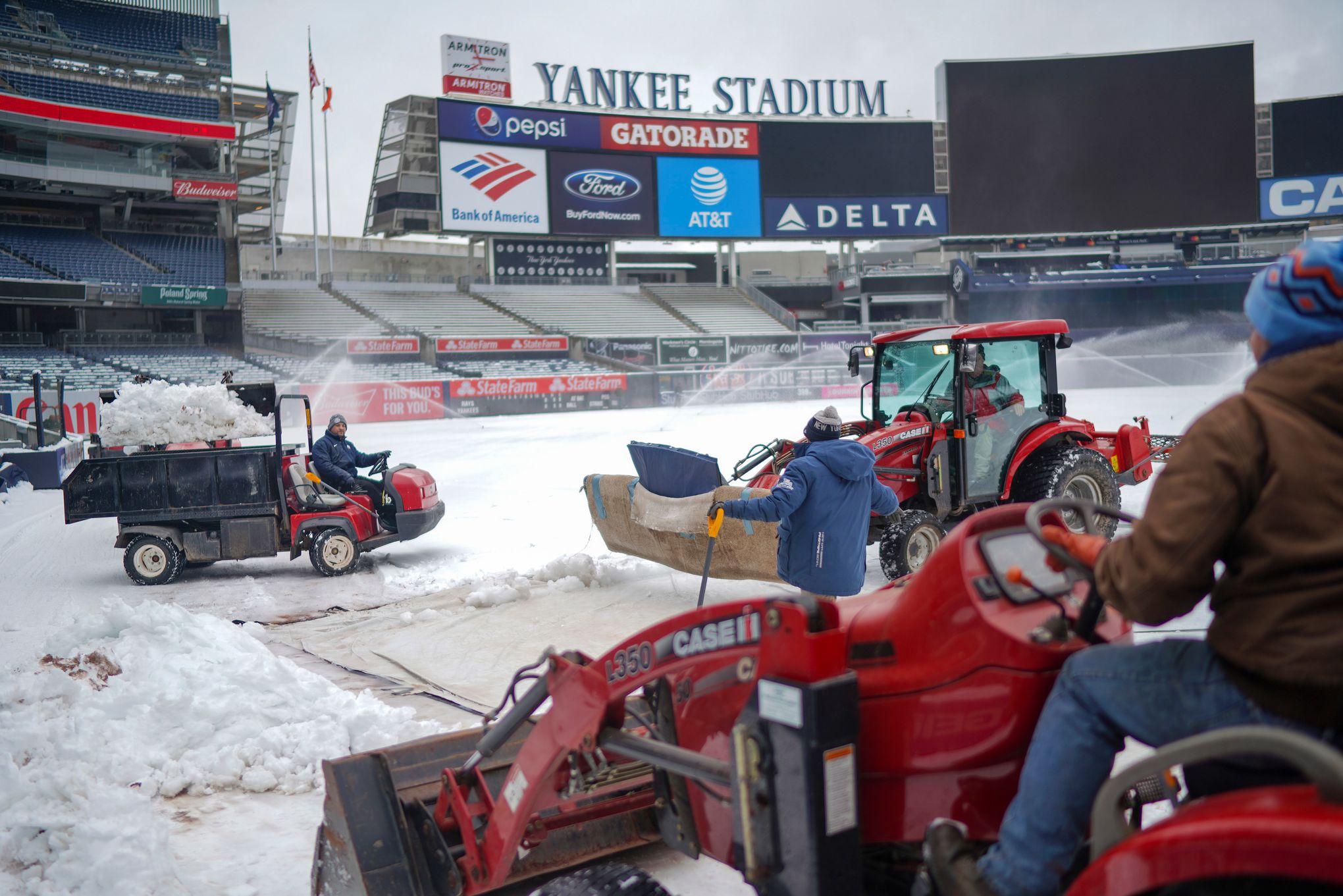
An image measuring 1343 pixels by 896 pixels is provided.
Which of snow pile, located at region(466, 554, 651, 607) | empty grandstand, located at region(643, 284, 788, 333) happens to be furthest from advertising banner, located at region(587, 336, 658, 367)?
snow pile, located at region(466, 554, 651, 607)

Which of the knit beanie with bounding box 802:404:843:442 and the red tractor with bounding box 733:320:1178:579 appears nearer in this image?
the knit beanie with bounding box 802:404:843:442

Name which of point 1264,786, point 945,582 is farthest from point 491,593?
point 1264,786

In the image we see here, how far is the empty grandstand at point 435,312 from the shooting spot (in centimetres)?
3978

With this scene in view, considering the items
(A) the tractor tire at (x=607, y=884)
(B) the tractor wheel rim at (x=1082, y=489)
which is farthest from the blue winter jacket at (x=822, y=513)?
(B) the tractor wheel rim at (x=1082, y=489)

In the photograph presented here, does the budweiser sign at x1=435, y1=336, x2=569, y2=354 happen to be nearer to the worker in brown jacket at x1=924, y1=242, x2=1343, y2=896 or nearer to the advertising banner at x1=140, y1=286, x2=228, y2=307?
the advertising banner at x1=140, y1=286, x2=228, y2=307

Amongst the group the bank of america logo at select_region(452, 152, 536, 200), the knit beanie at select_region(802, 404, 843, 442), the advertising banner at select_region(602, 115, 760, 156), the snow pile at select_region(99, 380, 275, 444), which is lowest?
the knit beanie at select_region(802, 404, 843, 442)

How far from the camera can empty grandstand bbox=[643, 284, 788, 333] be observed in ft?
148

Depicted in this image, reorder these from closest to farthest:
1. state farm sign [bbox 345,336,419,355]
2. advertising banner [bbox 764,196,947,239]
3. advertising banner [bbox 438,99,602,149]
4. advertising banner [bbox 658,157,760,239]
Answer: state farm sign [bbox 345,336,419,355] → advertising banner [bbox 438,99,602,149] → advertising banner [bbox 658,157,760,239] → advertising banner [bbox 764,196,947,239]

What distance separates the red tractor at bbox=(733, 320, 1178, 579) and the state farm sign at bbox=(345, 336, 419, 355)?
98.1ft

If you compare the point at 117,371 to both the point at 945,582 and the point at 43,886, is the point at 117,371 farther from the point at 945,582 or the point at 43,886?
the point at 945,582

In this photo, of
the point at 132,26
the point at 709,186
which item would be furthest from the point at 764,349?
the point at 132,26

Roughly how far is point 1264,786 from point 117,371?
35.1 metres

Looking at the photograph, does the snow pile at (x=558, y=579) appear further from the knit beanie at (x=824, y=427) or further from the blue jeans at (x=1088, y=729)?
the blue jeans at (x=1088, y=729)

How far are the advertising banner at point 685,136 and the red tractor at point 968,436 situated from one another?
3931 centimetres
